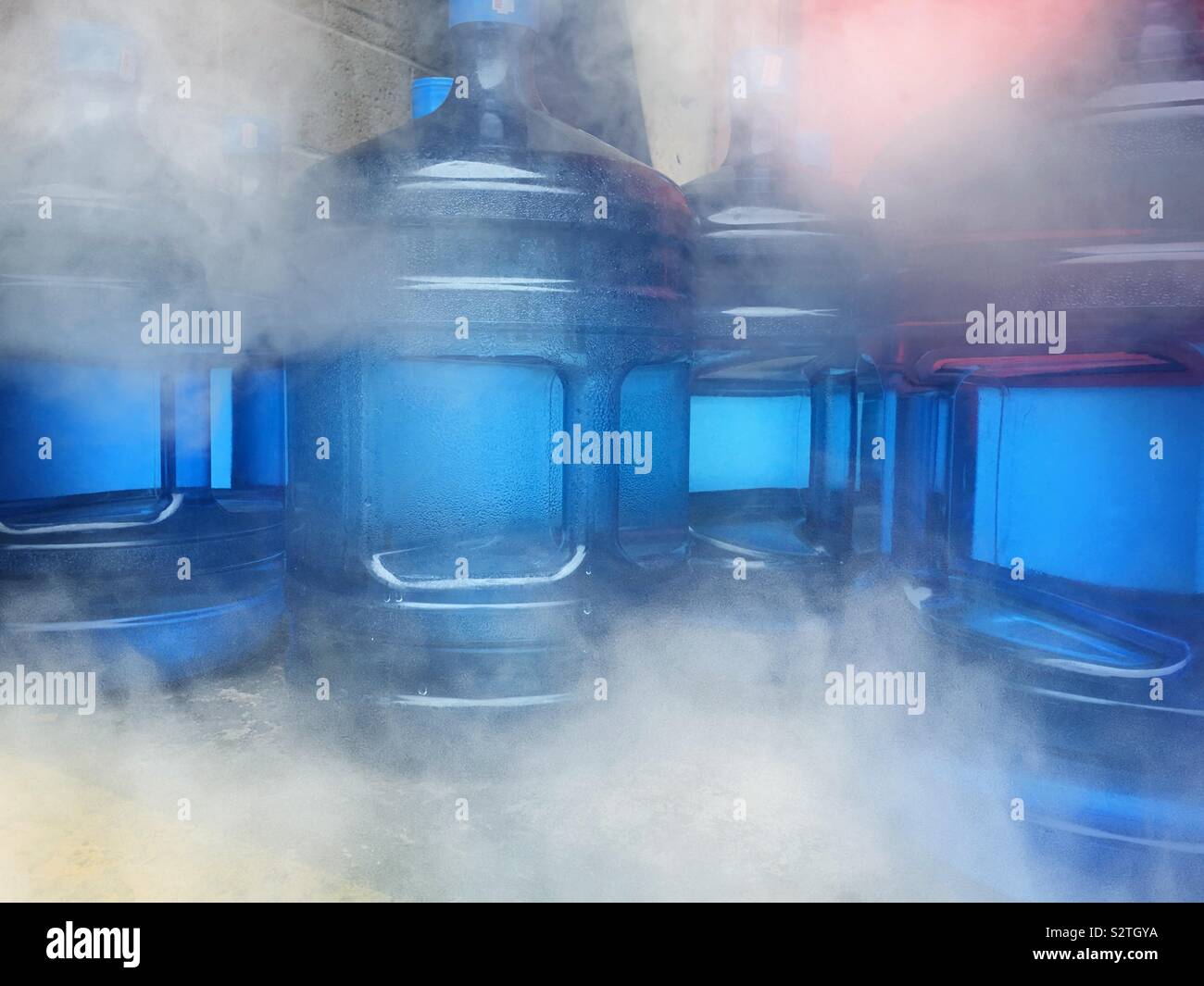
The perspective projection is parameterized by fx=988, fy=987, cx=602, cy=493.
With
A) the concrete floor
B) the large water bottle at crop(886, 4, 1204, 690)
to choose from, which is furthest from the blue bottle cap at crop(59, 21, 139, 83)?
the large water bottle at crop(886, 4, 1204, 690)

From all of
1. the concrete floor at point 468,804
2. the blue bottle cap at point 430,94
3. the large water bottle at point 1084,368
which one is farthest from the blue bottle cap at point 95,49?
the large water bottle at point 1084,368

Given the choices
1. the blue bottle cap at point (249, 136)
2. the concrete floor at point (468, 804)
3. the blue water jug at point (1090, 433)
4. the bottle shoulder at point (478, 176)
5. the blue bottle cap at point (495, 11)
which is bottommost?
the concrete floor at point (468, 804)

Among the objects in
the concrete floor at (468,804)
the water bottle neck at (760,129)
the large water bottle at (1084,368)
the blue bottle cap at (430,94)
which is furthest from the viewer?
the water bottle neck at (760,129)

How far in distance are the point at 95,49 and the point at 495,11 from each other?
1.26 ft

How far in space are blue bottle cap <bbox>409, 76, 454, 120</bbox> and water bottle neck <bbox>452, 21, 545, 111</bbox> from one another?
64 mm

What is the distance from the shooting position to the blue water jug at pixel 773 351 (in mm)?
1110

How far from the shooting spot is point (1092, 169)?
79 centimetres

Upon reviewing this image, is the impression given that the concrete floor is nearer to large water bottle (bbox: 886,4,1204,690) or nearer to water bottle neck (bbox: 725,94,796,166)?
large water bottle (bbox: 886,4,1204,690)

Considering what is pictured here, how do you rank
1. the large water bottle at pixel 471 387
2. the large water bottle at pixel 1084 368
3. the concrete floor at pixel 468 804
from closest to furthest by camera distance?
the concrete floor at pixel 468 804 < the large water bottle at pixel 1084 368 < the large water bottle at pixel 471 387

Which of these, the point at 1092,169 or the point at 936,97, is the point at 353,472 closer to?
the point at 1092,169

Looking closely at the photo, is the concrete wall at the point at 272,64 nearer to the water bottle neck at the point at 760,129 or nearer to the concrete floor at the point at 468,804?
the water bottle neck at the point at 760,129

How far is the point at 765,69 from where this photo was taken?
108 cm

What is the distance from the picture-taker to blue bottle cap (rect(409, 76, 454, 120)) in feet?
3.37

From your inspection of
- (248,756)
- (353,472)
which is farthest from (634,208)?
(248,756)
